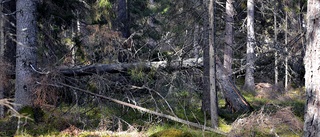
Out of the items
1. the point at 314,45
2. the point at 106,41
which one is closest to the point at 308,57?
the point at 314,45

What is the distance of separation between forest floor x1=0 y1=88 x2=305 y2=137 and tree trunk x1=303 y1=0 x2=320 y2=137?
132 centimetres

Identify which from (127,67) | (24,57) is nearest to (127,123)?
(127,67)

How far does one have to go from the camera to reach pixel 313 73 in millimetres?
5445

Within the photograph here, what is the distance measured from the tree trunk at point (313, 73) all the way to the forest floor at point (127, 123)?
4.33ft

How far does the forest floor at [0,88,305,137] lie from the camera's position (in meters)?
7.24

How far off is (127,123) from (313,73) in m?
4.84

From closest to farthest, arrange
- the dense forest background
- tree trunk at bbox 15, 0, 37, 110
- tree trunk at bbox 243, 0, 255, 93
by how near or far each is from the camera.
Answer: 1. the dense forest background
2. tree trunk at bbox 15, 0, 37, 110
3. tree trunk at bbox 243, 0, 255, 93

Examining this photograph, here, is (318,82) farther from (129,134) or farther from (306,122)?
(129,134)

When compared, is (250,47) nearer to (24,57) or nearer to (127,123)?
(127,123)

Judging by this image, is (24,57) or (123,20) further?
(123,20)

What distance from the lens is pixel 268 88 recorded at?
68.7 feet

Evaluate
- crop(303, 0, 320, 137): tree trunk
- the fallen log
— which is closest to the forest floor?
the fallen log

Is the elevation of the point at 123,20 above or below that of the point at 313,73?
above

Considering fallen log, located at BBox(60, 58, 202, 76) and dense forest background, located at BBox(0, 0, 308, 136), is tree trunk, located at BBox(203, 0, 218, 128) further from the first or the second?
fallen log, located at BBox(60, 58, 202, 76)
